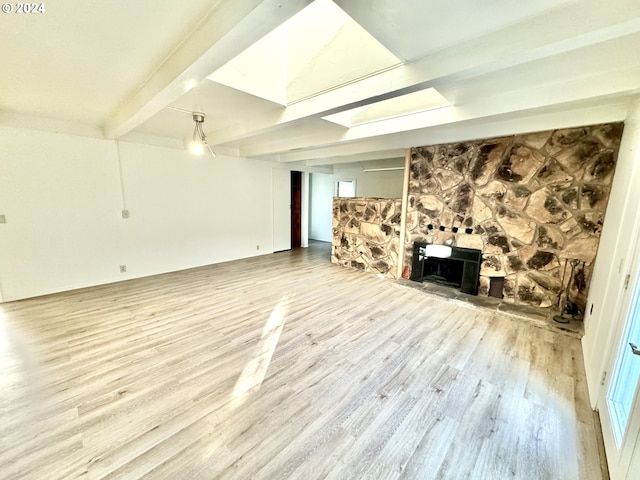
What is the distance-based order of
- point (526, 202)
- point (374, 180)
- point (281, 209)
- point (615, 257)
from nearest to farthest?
point (615, 257) < point (526, 202) < point (281, 209) < point (374, 180)

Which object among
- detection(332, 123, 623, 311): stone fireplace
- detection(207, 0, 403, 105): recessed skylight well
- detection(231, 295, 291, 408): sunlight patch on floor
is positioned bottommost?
detection(231, 295, 291, 408): sunlight patch on floor

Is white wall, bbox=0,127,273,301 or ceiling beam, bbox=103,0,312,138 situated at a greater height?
ceiling beam, bbox=103,0,312,138

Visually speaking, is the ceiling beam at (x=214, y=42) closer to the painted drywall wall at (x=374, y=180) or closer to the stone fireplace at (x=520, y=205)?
the stone fireplace at (x=520, y=205)

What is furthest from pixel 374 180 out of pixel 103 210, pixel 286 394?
pixel 286 394

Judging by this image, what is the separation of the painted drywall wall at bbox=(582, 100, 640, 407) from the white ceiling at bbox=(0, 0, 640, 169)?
501mm

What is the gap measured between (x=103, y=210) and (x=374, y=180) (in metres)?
6.05

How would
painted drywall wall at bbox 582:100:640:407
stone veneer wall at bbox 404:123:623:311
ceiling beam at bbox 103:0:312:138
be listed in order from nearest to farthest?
ceiling beam at bbox 103:0:312:138, painted drywall wall at bbox 582:100:640:407, stone veneer wall at bbox 404:123:623:311

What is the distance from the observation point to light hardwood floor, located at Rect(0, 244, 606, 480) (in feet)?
4.71

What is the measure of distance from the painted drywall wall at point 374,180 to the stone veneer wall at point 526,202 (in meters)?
2.40

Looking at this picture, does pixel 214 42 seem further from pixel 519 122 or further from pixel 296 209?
pixel 296 209

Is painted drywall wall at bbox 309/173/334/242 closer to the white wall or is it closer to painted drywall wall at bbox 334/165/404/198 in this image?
painted drywall wall at bbox 334/165/404/198

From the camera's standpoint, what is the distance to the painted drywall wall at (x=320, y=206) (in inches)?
329

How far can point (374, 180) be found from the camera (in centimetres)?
711

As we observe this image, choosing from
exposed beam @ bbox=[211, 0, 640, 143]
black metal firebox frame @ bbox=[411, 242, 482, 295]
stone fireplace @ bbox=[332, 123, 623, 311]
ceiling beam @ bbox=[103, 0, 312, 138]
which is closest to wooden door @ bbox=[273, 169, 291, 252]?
stone fireplace @ bbox=[332, 123, 623, 311]
